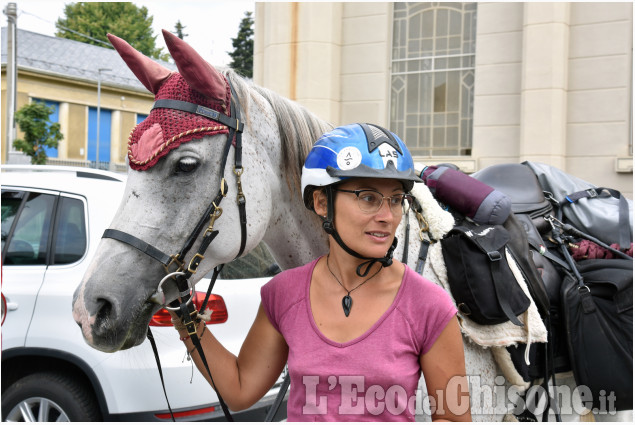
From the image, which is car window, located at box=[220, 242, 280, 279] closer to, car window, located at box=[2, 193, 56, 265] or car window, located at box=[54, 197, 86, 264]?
car window, located at box=[54, 197, 86, 264]

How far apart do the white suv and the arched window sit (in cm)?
609

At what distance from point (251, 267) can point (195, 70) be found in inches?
88.2

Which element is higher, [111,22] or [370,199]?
[111,22]

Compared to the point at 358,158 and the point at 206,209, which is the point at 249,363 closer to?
the point at 206,209

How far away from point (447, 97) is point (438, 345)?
8.14 m

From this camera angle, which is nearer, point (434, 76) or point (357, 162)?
point (357, 162)

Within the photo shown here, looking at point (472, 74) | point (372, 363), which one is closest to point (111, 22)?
point (472, 74)

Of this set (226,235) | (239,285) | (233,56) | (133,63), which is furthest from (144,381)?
(233,56)

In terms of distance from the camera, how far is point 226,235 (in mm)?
1832

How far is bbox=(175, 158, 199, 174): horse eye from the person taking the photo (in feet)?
5.75

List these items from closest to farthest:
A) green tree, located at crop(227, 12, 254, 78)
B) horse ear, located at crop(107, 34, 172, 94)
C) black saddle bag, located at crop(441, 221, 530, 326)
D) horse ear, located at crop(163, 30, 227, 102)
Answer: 1. horse ear, located at crop(163, 30, 227, 102)
2. horse ear, located at crop(107, 34, 172, 94)
3. black saddle bag, located at crop(441, 221, 530, 326)
4. green tree, located at crop(227, 12, 254, 78)

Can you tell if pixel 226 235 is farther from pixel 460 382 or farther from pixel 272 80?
pixel 272 80

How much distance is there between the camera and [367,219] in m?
1.59

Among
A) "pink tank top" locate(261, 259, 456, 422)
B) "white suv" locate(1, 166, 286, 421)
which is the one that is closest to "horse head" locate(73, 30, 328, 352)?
"pink tank top" locate(261, 259, 456, 422)
